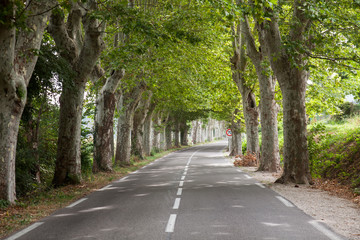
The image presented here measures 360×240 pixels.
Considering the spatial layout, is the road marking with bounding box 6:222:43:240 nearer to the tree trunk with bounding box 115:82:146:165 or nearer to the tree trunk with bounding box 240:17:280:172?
the tree trunk with bounding box 240:17:280:172

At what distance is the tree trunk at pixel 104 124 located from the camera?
1716cm

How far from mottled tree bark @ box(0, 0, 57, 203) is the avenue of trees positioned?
24 millimetres

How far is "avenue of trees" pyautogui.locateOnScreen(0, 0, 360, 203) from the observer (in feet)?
27.8

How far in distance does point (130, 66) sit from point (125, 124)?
23.9ft

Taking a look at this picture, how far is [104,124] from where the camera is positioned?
17.2 m

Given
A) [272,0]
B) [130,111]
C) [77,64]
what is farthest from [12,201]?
[130,111]

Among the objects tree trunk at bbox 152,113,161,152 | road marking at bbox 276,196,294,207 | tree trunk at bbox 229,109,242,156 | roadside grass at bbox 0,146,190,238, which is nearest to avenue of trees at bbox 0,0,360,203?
roadside grass at bbox 0,146,190,238

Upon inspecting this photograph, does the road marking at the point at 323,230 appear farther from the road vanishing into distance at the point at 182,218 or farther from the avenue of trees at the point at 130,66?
the avenue of trees at the point at 130,66

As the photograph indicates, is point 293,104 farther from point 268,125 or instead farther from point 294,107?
point 268,125

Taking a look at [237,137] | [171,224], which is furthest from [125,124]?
[171,224]

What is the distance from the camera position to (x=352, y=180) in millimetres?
10664

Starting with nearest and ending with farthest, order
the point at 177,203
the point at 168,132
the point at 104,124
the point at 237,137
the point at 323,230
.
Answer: the point at 323,230
the point at 177,203
the point at 104,124
the point at 237,137
the point at 168,132

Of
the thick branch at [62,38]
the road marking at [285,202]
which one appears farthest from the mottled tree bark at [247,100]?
the road marking at [285,202]

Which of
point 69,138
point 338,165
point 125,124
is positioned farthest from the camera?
point 125,124
